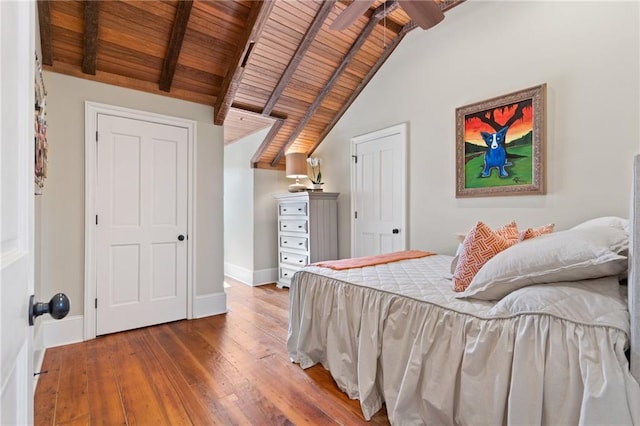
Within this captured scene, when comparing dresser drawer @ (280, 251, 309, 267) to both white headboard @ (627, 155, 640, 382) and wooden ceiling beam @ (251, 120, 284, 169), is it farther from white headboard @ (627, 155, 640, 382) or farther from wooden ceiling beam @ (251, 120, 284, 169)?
white headboard @ (627, 155, 640, 382)

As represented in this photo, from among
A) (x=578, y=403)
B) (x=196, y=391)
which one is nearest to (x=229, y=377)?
(x=196, y=391)

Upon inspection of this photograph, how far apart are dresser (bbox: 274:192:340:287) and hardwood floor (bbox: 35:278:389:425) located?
61.1 inches

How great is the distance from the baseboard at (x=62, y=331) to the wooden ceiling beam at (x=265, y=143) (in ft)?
9.59

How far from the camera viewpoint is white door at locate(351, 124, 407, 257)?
3729mm

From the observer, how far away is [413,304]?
1652mm

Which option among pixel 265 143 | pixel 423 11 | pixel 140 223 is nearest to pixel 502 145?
pixel 423 11

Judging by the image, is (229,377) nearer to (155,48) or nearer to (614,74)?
(155,48)

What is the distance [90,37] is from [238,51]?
3.85ft

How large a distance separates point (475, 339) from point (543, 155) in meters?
2.02

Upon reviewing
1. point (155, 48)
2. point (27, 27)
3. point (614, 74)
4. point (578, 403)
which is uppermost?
point (155, 48)

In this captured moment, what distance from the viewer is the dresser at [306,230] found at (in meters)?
4.33

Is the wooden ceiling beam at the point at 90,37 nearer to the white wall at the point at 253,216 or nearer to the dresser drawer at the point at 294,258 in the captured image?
the white wall at the point at 253,216

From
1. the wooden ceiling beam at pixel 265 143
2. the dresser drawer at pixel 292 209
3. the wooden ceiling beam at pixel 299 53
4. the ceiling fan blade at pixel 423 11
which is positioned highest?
the wooden ceiling beam at pixel 299 53

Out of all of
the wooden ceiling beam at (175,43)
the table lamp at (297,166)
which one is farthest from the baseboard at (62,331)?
the table lamp at (297,166)
